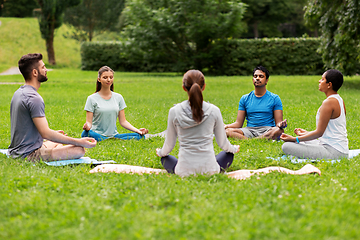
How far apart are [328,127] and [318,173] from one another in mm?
1199

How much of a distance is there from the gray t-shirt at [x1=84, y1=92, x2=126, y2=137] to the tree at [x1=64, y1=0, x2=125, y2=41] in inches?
1898

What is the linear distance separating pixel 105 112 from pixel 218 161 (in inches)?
124

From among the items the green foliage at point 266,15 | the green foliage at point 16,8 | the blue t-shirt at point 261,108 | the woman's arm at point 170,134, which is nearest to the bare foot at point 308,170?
the woman's arm at point 170,134

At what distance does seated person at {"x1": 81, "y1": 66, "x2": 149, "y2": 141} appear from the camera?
7.14m

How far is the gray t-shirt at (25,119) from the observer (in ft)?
16.9

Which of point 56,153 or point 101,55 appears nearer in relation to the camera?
point 56,153

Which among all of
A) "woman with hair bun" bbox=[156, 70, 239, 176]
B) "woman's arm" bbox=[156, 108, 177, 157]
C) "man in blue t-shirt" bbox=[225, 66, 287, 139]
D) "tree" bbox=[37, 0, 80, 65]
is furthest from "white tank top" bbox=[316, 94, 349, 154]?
"tree" bbox=[37, 0, 80, 65]

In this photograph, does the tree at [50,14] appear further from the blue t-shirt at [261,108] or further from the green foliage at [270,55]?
the blue t-shirt at [261,108]

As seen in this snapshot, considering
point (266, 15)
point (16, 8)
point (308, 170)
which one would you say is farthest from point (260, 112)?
point (16, 8)

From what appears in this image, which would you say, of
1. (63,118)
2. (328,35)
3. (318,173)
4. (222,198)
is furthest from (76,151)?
(328,35)

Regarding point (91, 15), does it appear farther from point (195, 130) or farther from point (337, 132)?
point (195, 130)

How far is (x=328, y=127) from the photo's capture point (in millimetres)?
5707

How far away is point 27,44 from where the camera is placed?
45344 millimetres

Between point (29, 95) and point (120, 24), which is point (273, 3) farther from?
point (29, 95)
